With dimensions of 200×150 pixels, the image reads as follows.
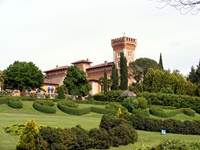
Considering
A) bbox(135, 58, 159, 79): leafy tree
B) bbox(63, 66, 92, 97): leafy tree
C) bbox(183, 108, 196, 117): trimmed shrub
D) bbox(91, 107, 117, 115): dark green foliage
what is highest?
bbox(135, 58, 159, 79): leafy tree

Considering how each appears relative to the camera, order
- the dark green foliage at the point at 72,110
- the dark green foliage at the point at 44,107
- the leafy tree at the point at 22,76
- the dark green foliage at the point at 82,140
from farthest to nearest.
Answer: the leafy tree at the point at 22,76 < the dark green foliage at the point at 72,110 < the dark green foliage at the point at 44,107 < the dark green foliage at the point at 82,140

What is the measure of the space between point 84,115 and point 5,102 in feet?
21.7

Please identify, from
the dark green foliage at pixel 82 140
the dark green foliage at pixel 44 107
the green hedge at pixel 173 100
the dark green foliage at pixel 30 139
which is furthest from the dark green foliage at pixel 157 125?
the green hedge at pixel 173 100

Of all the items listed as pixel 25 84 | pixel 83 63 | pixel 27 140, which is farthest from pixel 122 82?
pixel 27 140

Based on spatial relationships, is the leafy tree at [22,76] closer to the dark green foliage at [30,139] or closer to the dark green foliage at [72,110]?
the dark green foliage at [72,110]

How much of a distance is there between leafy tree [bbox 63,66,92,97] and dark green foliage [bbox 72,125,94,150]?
41094 millimetres

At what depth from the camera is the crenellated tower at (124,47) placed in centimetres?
7206

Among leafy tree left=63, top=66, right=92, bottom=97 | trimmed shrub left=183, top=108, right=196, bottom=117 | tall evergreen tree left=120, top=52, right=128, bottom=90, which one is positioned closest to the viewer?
trimmed shrub left=183, top=108, right=196, bottom=117

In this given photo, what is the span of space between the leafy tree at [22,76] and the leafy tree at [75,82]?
4433 millimetres

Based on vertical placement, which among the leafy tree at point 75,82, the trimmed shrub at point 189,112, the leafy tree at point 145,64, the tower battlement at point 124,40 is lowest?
the trimmed shrub at point 189,112

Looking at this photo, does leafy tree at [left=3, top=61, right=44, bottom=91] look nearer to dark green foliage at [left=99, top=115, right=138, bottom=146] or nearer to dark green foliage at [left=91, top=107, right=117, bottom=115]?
dark green foliage at [left=91, top=107, right=117, bottom=115]

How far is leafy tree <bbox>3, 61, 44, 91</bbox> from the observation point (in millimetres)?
55344

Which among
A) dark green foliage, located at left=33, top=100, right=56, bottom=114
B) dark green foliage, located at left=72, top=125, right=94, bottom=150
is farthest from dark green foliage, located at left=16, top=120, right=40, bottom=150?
dark green foliage, located at left=33, top=100, right=56, bottom=114

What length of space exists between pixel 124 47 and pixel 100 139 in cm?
5782
